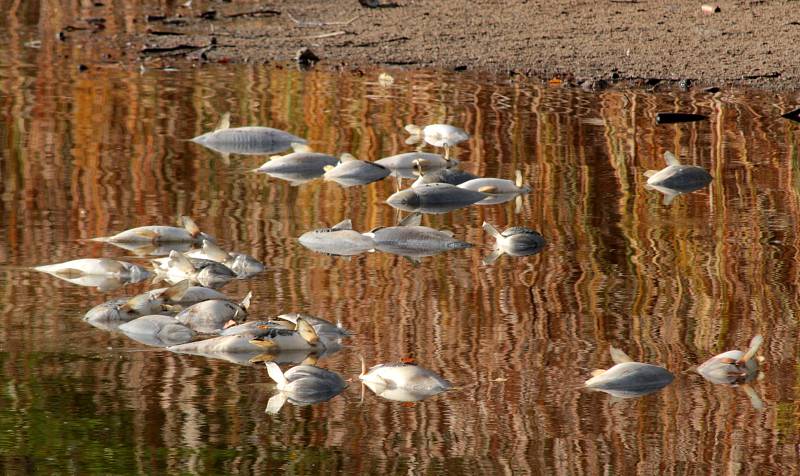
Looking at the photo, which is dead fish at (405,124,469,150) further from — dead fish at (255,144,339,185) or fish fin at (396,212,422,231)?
fish fin at (396,212,422,231)

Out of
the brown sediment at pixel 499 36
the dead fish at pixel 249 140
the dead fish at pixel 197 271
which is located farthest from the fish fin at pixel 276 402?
the brown sediment at pixel 499 36

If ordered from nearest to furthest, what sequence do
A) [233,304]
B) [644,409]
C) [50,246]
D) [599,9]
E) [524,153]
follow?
[644,409] → [233,304] → [50,246] → [524,153] → [599,9]

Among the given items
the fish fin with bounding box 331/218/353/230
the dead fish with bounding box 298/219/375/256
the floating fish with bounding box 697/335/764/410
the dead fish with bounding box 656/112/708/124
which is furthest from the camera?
the dead fish with bounding box 656/112/708/124

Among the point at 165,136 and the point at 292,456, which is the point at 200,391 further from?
the point at 165,136

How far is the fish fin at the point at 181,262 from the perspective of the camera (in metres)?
4.35

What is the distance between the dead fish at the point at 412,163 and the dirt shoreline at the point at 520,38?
255cm

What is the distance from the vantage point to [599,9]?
10.4m

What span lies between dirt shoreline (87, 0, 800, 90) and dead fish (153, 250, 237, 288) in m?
4.48

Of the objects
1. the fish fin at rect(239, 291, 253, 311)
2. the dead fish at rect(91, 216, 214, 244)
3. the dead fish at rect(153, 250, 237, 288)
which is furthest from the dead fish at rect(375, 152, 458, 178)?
the fish fin at rect(239, 291, 253, 311)

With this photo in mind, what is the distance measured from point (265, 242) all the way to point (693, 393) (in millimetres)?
1947

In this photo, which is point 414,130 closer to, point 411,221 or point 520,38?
point 411,221

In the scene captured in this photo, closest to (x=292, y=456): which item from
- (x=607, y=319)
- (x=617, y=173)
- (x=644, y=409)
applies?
(x=644, y=409)

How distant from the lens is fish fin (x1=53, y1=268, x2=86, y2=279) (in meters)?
4.43

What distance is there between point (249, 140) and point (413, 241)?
2.04 meters
